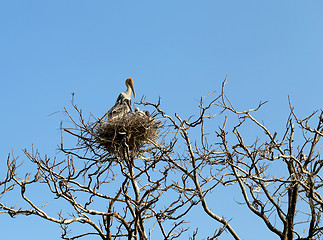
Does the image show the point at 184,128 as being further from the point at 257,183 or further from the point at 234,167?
the point at 257,183

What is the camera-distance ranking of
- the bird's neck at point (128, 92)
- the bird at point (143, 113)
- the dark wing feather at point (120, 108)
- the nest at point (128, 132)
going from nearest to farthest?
the nest at point (128, 132) → the bird at point (143, 113) → the dark wing feather at point (120, 108) → the bird's neck at point (128, 92)

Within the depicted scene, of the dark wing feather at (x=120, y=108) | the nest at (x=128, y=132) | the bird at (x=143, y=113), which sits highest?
the dark wing feather at (x=120, y=108)

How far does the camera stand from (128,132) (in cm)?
741

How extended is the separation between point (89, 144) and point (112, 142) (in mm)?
666

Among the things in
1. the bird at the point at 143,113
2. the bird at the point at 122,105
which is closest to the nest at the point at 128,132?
the bird at the point at 143,113

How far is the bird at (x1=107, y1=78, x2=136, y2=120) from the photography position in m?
8.42

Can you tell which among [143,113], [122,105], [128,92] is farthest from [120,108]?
[128,92]

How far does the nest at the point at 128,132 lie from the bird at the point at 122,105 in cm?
31

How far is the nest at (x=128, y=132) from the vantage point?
7.46 m

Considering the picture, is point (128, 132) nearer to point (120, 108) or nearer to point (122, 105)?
point (120, 108)

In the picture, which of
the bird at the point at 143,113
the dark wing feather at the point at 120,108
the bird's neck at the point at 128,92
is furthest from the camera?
the bird's neck at the point at 128,92

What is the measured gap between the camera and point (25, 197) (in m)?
6.85

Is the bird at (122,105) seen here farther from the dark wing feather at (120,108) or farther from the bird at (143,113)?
the bird at (143,113)

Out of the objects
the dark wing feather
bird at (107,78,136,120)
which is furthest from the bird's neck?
the dark wing feather
